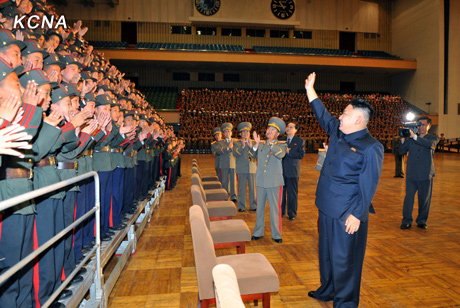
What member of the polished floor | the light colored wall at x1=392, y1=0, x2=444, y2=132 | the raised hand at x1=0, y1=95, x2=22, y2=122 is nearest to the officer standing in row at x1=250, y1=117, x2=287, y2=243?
the polished floor

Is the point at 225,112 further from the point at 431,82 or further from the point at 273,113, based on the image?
the point at 431,82

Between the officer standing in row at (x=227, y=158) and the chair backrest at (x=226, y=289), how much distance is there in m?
5.09

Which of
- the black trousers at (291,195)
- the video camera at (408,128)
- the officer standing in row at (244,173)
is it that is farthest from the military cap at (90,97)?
the video camera at (408,128)

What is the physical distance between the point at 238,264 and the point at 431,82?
22049 millimetres

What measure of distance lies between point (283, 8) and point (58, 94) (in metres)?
20.8

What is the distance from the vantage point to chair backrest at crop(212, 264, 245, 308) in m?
0.68

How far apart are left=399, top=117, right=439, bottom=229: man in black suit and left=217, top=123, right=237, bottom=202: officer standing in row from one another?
2.90 meters

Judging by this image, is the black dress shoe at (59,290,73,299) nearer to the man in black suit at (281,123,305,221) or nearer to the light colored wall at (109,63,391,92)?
the man in black suit at (281,123,305,221)

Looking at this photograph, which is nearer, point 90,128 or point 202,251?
point 202,251

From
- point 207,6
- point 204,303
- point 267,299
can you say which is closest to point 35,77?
point 204,303

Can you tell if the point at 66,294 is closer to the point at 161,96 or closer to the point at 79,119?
the point at 79,119

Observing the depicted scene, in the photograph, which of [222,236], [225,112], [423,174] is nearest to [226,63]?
[225,112]

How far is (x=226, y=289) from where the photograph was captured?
73 centimetres

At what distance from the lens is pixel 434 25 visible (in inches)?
756
